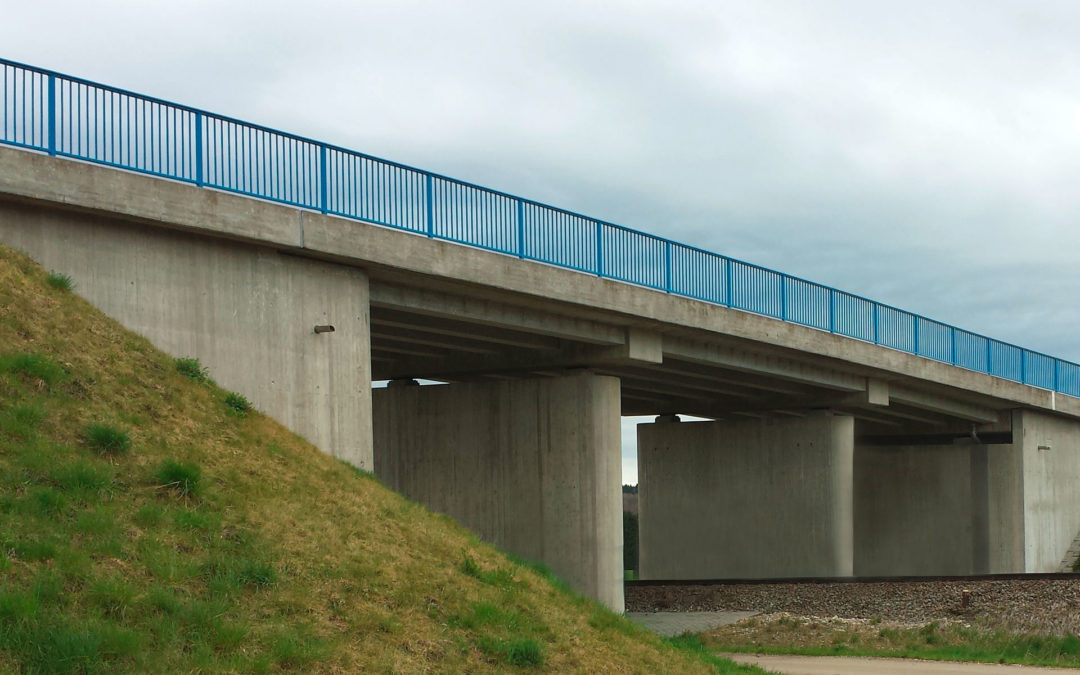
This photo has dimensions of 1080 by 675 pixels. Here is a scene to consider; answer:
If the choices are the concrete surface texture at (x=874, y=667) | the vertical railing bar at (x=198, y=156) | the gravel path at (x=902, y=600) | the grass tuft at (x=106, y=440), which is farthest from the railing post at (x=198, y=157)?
the gravel path at (x=902, y=600)

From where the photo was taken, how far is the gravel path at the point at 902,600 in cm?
2481

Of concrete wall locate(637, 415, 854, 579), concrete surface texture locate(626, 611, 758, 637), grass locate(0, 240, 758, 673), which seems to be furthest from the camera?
concrete wall locate(637, 415, 854, 579)

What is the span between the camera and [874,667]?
750 inches

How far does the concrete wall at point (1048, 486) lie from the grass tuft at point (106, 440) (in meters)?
35.2

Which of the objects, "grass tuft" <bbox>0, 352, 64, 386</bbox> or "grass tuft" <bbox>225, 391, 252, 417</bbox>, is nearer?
"grass tuft" <bbox>0, 352, 64, 386</bbox>

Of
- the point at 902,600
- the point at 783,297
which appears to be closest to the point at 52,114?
the point at 783,297

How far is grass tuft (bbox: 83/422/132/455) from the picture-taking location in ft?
41.2

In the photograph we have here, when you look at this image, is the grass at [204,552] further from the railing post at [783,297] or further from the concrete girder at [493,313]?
the railing post at [783,297]

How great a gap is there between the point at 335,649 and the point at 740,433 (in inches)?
1125

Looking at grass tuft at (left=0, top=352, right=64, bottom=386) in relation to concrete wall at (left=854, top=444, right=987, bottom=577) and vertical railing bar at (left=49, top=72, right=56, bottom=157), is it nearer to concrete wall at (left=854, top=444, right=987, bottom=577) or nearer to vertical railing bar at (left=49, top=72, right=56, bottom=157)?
vertical railing bar at (left=49, top=72, right=56, bottom=157)

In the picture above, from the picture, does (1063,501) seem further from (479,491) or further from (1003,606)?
(479,491)

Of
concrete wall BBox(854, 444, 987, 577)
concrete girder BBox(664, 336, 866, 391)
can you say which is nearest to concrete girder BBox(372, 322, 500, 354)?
concrete girder BBox(664, 336, 866, 391)

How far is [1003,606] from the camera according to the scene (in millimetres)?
25797

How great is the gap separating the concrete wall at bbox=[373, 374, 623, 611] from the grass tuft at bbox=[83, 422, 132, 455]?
14.5m
